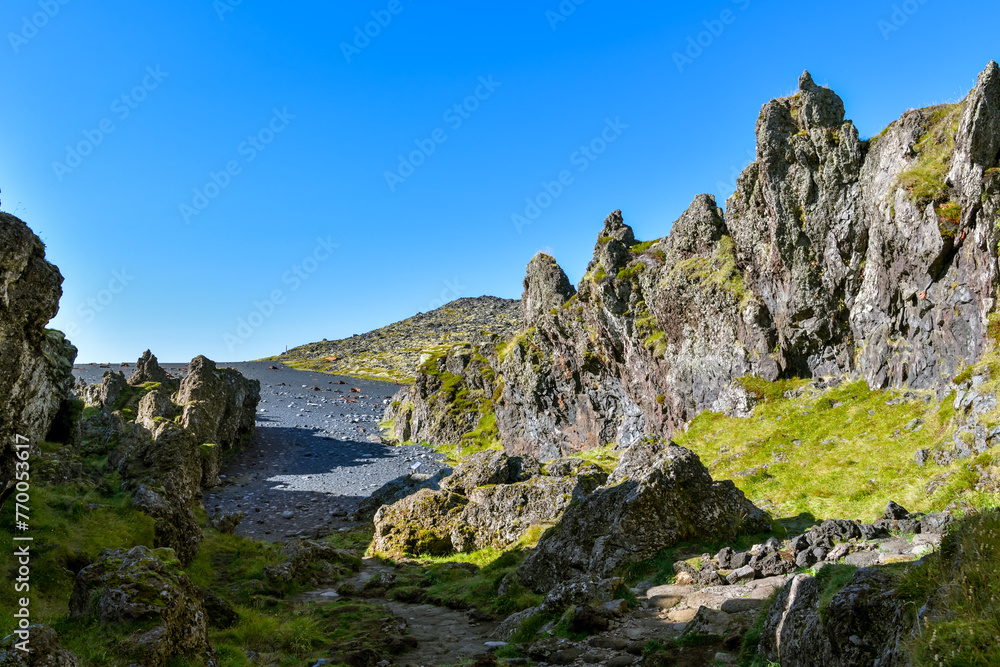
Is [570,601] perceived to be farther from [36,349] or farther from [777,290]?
[777,290]

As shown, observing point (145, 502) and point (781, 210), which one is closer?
point (145, 502)

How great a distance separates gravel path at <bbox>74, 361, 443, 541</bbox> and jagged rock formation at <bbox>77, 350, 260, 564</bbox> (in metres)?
3.33

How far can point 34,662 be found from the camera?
24.5 ft

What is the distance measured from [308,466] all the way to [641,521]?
49157 mm

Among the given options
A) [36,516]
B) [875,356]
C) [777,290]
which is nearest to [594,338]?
[777,290]

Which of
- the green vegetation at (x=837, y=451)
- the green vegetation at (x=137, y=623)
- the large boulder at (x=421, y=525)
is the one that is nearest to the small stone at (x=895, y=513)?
the green vegetation at (x=837, y=451)

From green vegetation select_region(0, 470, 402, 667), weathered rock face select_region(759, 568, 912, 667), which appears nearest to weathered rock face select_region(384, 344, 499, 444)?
green vegetation select_region(0, 470, 402, 667)

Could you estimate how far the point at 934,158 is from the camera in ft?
95.8

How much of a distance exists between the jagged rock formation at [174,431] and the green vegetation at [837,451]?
2552 cm

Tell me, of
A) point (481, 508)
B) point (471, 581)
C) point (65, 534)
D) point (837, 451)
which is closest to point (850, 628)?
point (471, 581)

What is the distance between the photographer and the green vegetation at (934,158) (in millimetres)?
28141

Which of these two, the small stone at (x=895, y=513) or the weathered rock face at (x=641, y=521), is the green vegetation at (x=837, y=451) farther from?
the weathered rock face at (x=641, y=521)

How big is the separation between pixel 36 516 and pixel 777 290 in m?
40.4

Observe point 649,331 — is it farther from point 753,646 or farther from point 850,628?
point 850,628
